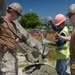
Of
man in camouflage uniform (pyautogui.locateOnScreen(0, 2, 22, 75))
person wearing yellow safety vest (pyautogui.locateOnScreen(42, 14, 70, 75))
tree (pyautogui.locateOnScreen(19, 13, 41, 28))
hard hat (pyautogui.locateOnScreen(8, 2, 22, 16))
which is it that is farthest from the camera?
tree (pyautogui.locateOnScreen(19, 13, 41, 28))

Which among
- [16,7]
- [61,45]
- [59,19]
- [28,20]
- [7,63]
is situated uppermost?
[28,20]

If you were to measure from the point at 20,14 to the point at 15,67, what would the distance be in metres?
0.97

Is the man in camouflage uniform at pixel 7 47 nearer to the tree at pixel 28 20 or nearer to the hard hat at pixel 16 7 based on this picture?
the hard hat at pixel 16 7

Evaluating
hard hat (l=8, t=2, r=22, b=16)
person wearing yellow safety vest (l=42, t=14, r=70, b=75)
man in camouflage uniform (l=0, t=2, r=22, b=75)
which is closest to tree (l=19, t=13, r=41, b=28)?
person wearing yellow safety vest (l=42, t=14, r=70, b=75)

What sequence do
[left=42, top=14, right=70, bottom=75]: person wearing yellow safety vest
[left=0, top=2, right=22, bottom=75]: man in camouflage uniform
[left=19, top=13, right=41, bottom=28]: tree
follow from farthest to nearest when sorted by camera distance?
[left=19, top=13, right=41, bottom=28]: tree < [left=42, top=14, right=70, bottom=75]: person wearing yellow safety vest < [left=0, top=2, right=22, bottom=75]: man in camouflage uniform

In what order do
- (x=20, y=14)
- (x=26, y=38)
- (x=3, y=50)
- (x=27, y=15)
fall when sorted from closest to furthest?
(x=3, y=50)
(x=20, y=14)
(x=26, y=38)
(x=27, y=15)

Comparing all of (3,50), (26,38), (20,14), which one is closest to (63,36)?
(20,14)

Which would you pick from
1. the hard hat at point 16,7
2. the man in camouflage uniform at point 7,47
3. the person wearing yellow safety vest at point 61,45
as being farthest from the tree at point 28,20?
the man in camouflage uniform at point 7,47

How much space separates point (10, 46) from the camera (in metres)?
4.23

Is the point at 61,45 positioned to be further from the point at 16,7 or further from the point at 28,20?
the point at 28,20

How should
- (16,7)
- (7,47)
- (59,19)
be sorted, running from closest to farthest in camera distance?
(7,47)
(16,7)
(59,19)

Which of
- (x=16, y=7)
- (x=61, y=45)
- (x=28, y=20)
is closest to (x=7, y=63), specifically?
(x=16, y=7)

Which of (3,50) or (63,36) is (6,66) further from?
(63,36)

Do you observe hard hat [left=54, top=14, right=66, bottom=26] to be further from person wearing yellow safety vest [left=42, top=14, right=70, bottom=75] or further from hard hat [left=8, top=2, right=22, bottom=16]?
hard hat [left=8, top=2, right=22, bottom=16]
